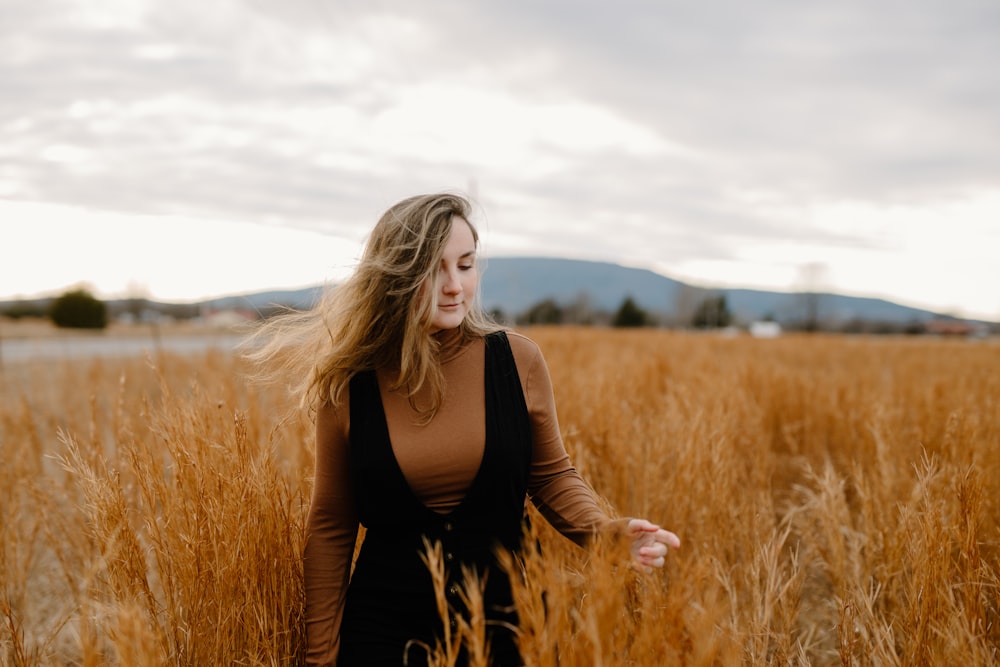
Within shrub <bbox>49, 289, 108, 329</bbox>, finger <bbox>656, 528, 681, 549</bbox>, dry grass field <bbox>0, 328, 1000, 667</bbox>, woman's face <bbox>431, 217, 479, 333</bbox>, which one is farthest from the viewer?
shrub <bbox>49, 289, 108, 329</bbox>

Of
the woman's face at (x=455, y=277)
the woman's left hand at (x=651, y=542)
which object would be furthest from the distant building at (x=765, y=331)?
the woman's left hand at (x=651, y=542)

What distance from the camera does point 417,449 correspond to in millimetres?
1628

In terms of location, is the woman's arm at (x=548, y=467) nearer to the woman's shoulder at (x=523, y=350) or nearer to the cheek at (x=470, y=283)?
the woman's shoulder at (x=523, y=350)

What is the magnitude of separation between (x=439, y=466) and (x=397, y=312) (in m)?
0.41

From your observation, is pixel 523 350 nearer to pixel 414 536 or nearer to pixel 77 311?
pixel 414 536

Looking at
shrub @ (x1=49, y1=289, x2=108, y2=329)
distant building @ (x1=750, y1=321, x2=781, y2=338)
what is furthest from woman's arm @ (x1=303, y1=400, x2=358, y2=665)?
shrub @ (x1=49, y1=289, x2=108, y2=329)

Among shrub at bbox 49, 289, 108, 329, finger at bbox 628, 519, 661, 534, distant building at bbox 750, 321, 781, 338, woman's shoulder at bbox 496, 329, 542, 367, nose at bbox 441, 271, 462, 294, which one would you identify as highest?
nose at bbox 441, 271, 462, 294

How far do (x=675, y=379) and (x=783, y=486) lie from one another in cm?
172

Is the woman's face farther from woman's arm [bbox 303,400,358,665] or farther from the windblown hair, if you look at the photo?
woman's arm [bbox 303,400,358,665]

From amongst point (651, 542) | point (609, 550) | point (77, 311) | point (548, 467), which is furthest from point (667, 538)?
point (77, 311)

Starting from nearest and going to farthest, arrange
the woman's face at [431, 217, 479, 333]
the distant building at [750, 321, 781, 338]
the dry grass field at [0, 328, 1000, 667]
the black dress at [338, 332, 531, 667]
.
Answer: the dry grass field at [0, 328, 1000, 667] < the black dress at [338, 332, 531, 667] < the woman's face at [431, 217, 479, 333] < the distant building at [750, 321, 781, 338]

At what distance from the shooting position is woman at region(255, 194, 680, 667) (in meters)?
1.60

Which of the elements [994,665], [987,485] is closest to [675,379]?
[987,485]

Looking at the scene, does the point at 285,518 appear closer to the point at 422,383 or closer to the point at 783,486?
the point at 422,383
